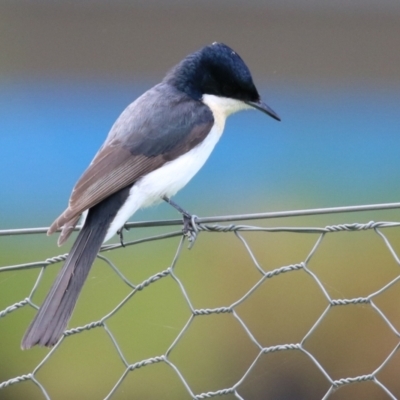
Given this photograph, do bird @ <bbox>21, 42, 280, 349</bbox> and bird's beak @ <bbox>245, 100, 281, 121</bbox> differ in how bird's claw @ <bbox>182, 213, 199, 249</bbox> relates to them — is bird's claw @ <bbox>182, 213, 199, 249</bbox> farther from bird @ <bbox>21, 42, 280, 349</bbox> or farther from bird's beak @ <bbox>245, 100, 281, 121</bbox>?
bird's beak @ <bbox>245, 100, 281, 121</bbox>

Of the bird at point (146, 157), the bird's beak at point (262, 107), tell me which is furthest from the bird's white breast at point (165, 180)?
the bird's beak at point (262, 107)

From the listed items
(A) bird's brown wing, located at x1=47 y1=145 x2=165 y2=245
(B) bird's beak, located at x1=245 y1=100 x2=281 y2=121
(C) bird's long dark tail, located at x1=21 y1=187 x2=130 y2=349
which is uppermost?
(B) bird's beak, located at x1=245 y1=100 x2=281 y2=121

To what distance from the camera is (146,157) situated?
2.17 m

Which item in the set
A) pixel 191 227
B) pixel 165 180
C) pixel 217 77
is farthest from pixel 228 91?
pixel 191 227

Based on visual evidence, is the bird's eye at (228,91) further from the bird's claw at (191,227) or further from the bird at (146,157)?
the bird's claw at (191,227)

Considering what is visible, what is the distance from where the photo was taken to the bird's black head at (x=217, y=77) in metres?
2.44

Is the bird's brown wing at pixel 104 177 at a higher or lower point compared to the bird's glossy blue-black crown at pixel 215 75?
lower

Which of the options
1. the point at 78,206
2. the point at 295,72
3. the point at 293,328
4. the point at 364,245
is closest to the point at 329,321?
the point at 293,328

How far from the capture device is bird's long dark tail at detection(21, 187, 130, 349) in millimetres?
1735

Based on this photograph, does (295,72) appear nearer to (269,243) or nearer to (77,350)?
(269,243)

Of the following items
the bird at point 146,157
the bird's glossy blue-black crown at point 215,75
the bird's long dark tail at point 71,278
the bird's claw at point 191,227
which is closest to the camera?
the bird's long dark tail at point 71,278

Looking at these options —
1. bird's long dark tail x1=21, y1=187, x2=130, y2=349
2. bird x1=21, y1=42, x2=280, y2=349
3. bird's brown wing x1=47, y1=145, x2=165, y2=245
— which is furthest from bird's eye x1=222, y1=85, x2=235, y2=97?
bird's long dark tail x1=21, y1=187, x2=130, y2=349

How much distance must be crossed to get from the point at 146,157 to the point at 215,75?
1.55 feet

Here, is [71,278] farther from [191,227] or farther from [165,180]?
[165,180]
